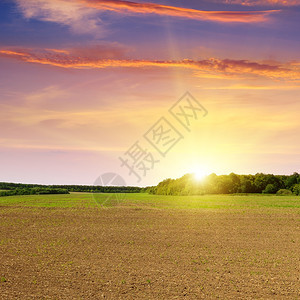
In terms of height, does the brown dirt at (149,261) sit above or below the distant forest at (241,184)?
below

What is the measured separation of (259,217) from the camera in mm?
42500

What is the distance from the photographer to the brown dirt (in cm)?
1533

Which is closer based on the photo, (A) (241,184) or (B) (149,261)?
(B) (149,261)

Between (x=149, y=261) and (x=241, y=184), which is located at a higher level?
(x=241, y=184)

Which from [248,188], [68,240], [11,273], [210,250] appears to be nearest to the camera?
[11,273]

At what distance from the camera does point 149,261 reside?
2048 centimetres

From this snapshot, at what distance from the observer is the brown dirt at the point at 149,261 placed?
603 inches

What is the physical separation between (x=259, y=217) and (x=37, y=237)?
2422 centimetres

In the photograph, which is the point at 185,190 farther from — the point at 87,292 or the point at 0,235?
the point at 87,292

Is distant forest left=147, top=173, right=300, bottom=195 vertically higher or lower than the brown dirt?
higher

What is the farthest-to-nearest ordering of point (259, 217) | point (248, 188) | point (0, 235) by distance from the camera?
point (248, 188) → point (259, 217) → point (0, 235)

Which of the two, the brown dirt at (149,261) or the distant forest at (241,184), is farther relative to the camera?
the distant forest at (241,184)

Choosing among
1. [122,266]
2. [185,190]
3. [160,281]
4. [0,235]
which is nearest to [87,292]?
[160,281]

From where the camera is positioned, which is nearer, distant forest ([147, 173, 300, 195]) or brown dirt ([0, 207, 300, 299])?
brown dirt ([0, 207, 300, 299])
